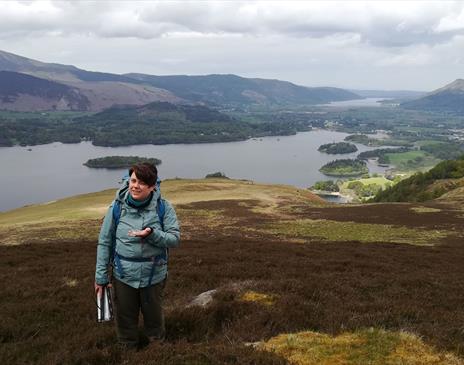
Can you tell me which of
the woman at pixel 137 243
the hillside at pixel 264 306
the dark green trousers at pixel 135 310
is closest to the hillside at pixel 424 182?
the hillside at pixel 264 306

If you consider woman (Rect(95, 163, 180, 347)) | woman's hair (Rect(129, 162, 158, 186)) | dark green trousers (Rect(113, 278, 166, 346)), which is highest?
woman's hair (Rect(129, 162, 158, 186))

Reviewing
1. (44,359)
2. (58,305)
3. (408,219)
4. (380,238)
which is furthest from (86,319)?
(408,219)

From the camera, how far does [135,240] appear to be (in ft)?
27.7

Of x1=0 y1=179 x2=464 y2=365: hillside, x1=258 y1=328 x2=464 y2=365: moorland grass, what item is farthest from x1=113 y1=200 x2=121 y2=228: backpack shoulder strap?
x1=258 y1=328 x2=464 y2=365: moorland grass

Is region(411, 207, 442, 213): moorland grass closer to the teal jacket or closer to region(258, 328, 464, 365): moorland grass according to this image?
region(258, 328, 464, 365): moorland grass

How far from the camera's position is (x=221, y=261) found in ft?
71.6

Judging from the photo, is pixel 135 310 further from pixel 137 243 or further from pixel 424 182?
pixel 424 182

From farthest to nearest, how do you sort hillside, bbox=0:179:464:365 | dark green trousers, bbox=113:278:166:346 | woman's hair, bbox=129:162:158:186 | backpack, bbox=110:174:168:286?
dark green trousers, bbox=113:278:166:346 < hillside, bbox=0:179:464:365 < backpack, bbox=110:174:168:286 < woman's hair, bbox=129:162:158:186

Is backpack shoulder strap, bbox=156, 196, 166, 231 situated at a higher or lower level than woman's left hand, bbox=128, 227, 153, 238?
higher

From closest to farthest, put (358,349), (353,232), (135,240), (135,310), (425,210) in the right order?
1. (135,240)
2. (358,349)
3. (135,310)
4. (353,232)
5. (425,210)

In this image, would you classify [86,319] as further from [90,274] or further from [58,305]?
[90,274]

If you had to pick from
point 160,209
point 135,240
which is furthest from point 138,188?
point 135,240

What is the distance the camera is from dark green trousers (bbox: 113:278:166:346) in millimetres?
8945

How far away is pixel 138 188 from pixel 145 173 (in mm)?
299
